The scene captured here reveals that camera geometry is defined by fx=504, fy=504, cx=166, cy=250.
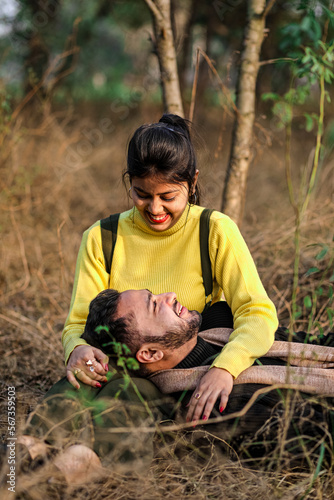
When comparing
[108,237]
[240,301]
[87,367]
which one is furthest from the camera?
[108,237]

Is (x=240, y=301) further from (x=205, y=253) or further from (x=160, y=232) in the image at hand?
(x=160, y=232)

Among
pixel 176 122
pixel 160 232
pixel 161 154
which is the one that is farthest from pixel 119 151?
pixel 161 154

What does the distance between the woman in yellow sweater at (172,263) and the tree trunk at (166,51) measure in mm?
837

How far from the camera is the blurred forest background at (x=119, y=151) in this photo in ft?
9.22

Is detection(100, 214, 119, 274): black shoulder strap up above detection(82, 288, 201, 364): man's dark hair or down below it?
above

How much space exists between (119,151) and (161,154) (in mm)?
5525

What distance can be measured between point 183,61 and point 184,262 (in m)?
5.46

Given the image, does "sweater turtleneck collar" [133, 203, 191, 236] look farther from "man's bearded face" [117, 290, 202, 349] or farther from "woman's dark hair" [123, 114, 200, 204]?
"man's bearded face" [117, 290, 202, 349]

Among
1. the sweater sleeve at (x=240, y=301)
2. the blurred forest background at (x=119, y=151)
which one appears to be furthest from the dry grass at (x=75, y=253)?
the sweater sleeve at (x=240, y=301)

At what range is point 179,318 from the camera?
1.97 meters

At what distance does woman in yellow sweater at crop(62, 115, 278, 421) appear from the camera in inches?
76.5

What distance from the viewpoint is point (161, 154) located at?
203 centimetres

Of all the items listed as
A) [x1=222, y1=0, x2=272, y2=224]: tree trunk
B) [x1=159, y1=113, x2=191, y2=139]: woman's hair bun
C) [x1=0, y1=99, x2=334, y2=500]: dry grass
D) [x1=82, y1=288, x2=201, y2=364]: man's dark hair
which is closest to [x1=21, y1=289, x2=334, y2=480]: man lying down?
[x1=82, y1=288, x2=201, y2=364]: man's dark hair

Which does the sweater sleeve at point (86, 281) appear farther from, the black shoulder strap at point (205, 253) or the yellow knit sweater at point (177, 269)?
the black shoulder strap at point (205, 253)
